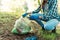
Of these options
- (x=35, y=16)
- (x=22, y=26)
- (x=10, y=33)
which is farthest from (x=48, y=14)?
(x=10, y=33)

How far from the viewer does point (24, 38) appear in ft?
11.0

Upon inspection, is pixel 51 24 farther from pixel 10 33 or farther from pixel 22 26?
pixel 10 33

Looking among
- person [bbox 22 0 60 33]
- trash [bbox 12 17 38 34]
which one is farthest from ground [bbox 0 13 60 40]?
person [bbox 22 0 60 33]

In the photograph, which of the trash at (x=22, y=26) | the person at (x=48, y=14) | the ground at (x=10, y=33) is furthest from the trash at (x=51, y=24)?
the trash at (x=22, y=26)

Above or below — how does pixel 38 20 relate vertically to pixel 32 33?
above

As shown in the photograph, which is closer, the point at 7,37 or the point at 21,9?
the point at 7,37

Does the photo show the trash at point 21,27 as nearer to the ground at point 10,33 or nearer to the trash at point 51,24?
the ground at point 10,33

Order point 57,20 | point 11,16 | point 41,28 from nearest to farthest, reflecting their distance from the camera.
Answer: point 57,20
point 41,28
point 11,16

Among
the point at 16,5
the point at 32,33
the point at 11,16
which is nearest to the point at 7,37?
the point at 32,33

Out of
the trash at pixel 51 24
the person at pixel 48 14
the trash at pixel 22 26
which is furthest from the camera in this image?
the trash at pixel 22 26

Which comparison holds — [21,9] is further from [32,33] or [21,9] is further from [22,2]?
[32,33]

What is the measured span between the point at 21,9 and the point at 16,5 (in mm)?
188

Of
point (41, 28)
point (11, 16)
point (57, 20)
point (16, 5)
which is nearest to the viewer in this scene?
point (57, 20)

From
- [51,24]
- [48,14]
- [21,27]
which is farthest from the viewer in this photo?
[21,27]
